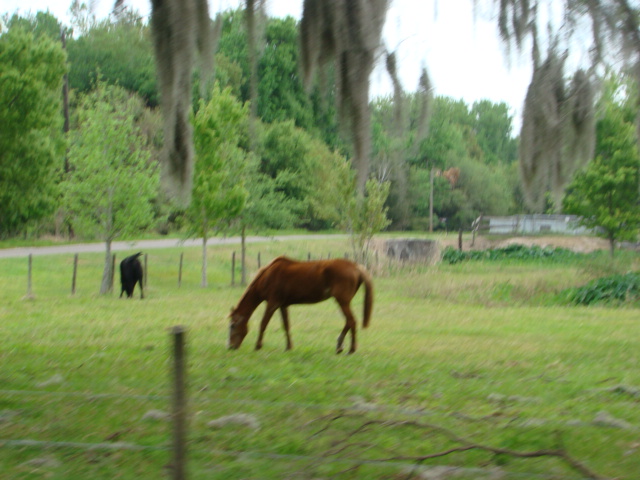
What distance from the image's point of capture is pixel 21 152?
15.1 metres

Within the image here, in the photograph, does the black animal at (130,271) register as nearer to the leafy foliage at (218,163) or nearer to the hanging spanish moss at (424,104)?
the leafy foliage at (218,163)

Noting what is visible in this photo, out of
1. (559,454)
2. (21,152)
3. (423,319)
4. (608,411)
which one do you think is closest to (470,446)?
(559,454)

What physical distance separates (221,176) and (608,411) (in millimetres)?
17225

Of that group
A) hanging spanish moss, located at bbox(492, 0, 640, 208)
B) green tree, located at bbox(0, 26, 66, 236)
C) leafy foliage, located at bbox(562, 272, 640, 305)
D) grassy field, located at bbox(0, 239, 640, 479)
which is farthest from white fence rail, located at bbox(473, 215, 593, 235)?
hanging spanish moss, located at bbox(492, 0, 640, 208)

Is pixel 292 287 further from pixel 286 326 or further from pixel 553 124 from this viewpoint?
pixel 553 124

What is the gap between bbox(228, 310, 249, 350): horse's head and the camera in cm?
861

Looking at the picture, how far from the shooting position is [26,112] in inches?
480

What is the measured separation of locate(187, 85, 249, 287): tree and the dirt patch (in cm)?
1431

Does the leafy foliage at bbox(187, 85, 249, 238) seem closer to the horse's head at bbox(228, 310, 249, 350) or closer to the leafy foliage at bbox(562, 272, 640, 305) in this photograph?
the leafy foliage at bbox(562, 272, 640, 305)

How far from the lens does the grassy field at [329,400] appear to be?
396cm

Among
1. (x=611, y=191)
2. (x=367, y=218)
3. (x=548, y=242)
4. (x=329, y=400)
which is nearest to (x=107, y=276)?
(x=367, y=218)

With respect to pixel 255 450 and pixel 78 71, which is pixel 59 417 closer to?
pixel 255 450

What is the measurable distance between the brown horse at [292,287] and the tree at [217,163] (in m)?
11.2

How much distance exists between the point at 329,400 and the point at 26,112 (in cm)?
920
